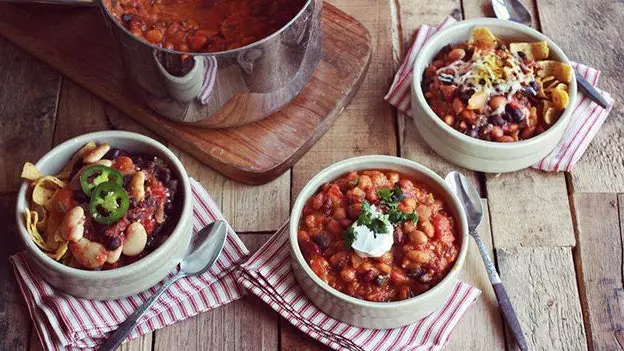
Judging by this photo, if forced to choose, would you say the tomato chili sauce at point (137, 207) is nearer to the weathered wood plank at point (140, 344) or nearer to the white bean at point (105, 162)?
the white bean at point (105, 162)

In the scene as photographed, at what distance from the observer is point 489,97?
9.57 ft

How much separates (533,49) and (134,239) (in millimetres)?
1532

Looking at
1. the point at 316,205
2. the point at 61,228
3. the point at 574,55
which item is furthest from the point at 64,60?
the point at 574,55

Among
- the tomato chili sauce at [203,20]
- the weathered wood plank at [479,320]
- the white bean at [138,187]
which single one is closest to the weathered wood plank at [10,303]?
the white bean at [138,187]

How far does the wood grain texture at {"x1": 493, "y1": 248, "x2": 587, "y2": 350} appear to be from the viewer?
267cm

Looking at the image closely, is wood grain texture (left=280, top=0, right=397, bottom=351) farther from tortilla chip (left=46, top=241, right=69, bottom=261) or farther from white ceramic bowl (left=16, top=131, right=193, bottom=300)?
tortilla chip (left=46, top=241, right=69, bottom=261)

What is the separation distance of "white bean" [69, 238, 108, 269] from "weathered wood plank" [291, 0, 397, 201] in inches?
28.1

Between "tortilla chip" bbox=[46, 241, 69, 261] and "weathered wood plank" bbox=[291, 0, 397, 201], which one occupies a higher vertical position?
"tortilla chip" bbox=[46, 241, 69, 261]

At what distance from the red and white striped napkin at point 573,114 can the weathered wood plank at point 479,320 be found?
45 cm

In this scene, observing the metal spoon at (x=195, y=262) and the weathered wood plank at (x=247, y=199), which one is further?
the weathered wood plank at (x=247, y=199)

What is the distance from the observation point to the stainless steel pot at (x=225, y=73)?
2672mm

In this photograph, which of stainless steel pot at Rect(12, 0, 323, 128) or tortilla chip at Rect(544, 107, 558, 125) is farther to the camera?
tortilla chip at Rect(544, 107, 558, 125)

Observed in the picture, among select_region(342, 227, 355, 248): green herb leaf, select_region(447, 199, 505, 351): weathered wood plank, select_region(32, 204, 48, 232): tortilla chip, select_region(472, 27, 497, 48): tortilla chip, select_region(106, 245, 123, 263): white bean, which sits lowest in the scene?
select_region(447, 199, 505, 351): weathered wood plank

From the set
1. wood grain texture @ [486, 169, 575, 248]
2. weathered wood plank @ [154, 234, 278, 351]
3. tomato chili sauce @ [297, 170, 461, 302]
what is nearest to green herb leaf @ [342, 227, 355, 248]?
tomato chili sauce @ [297, 170, 461, 302]
